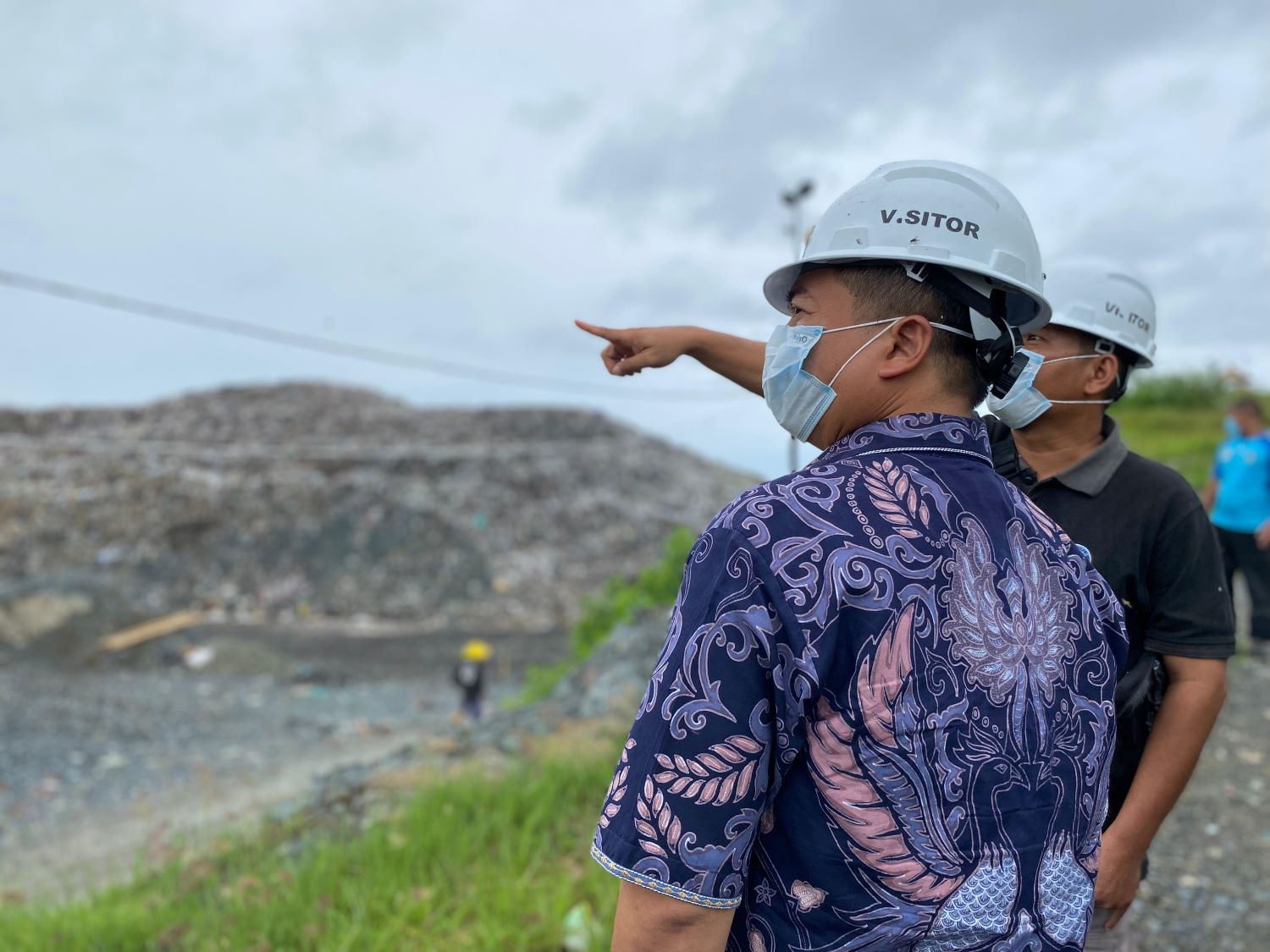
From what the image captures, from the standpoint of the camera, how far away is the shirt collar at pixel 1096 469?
1971 mm

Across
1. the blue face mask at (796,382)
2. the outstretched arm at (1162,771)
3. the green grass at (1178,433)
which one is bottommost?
the outstretched arm at (1162,771)

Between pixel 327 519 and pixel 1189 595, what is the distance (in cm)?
1505

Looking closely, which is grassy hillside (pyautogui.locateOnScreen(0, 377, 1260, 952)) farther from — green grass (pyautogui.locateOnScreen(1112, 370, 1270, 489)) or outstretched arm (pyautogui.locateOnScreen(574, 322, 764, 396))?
green grass (pyautogui.locateOnScreen(1112, 370, 1270, 489))

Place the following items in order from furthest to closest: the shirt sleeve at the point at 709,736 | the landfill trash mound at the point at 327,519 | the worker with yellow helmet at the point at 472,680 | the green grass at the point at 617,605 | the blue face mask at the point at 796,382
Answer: the landfill trash mound at the point at 327,519 → the worker with yellow helmet at the point at 472,680 → the green grass at the point at 617,605 → the blue face mask at the point at 796,382 → the shirt sleeve at the point at 709,736

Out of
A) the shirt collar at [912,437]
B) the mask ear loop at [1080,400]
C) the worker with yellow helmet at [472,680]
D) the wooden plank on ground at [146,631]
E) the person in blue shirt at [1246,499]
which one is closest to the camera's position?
the shirt collar at [912,437]

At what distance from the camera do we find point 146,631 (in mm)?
12242

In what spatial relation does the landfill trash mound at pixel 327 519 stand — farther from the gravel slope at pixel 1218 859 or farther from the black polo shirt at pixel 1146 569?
the black polo shirt at pixel 1146 569

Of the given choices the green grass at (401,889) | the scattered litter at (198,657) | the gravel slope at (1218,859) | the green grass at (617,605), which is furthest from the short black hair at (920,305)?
the scattered litter at (198,657)

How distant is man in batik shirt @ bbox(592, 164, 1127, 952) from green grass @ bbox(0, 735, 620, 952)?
2148 mm

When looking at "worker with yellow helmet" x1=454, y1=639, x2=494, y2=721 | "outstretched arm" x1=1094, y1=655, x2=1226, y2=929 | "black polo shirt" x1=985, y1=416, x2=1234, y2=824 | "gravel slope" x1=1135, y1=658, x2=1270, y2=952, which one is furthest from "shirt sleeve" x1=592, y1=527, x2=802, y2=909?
"worker with yellow helmet" x1=454, y1=639, x2=494, y2=721

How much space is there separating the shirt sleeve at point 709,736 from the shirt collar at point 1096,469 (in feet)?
3.71

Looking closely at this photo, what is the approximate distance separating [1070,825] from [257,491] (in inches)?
660

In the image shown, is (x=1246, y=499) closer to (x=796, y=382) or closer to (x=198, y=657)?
(x=796, y=382)

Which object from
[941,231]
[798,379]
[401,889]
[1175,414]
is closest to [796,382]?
[798,379]
